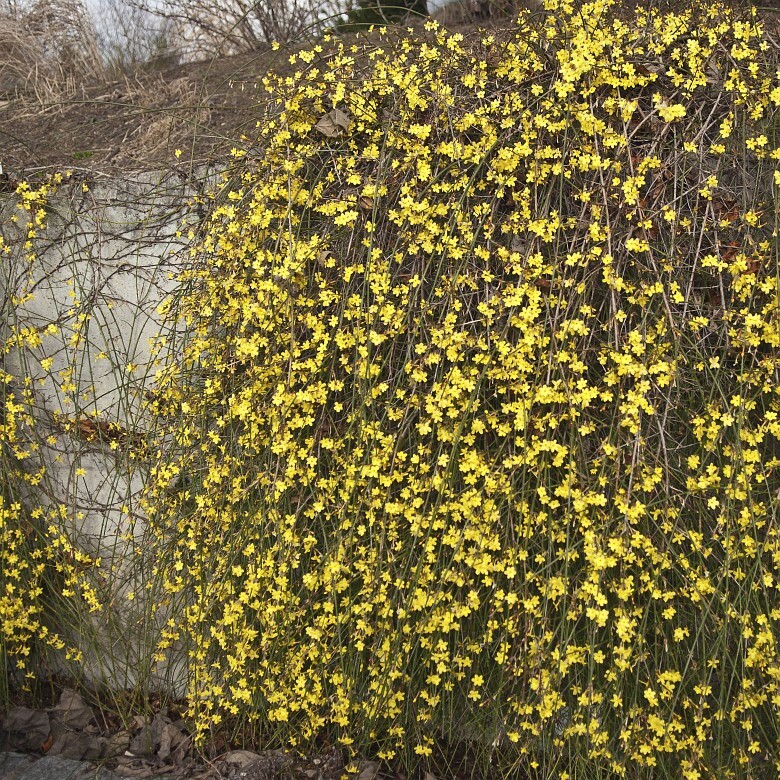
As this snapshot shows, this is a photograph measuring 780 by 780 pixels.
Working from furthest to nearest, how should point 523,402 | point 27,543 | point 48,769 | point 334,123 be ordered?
point 27,543 → point 48,769 → point 334,123 → point 523,402

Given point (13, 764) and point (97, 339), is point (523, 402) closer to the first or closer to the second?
point (97, 339)

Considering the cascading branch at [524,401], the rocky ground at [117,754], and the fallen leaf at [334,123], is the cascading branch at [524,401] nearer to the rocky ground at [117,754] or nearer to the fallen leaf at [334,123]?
the fallen leaf at [334,123]

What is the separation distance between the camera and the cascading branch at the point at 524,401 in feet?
6.42

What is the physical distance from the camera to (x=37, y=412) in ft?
9.59

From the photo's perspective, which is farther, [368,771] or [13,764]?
[13,764]

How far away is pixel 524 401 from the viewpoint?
6.57 feet

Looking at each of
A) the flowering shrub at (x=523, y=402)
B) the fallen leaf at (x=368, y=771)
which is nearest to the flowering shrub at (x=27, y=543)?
the flowering shrub at (x=523, y=402)

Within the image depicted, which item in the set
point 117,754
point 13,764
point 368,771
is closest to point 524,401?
point 368,771

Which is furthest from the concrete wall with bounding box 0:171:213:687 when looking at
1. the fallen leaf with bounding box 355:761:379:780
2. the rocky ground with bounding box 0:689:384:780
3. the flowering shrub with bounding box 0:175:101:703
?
the fallen leaf with bounding box 355:761:379:780

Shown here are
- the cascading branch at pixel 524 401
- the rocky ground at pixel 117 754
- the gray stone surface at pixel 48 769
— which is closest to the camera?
the cascading branch at pixel 524 401

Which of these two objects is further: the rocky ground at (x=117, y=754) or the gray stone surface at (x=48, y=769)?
the gray stone surface at (x=48, y=769)

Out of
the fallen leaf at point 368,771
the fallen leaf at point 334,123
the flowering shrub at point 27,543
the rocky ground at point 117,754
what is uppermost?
the fallen leaf at point 334,123

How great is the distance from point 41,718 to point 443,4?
3.26 m

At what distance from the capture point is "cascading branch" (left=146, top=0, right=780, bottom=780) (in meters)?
1.96
